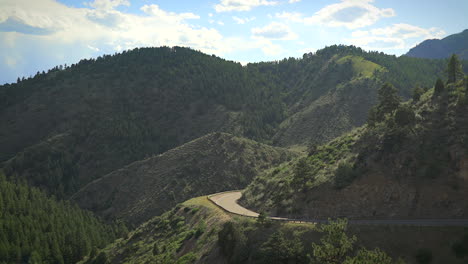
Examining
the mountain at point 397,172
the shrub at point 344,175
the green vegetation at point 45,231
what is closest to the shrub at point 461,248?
the mountain at point 397,172

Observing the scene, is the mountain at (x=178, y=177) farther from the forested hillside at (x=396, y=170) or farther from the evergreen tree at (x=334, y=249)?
the evergreen tree at (x=334, y=249)

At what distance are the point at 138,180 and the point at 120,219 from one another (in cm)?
1725

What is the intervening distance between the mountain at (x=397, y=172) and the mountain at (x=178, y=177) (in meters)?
46.3

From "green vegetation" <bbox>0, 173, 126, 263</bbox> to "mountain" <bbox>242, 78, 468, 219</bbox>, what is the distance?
52.8 m

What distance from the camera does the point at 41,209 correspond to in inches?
4161

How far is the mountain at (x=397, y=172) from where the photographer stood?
136 feet

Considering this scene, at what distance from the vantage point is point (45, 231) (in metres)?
97.4

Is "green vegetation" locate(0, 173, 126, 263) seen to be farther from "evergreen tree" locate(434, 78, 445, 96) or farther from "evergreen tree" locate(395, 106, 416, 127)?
"evergreen tree" locate(434, 78, 445, 96)

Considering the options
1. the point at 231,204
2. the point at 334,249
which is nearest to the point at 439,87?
the point at 334,249

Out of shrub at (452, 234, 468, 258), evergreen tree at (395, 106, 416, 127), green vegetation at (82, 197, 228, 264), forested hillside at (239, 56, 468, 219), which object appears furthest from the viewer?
green vegetation at (82, 197, 228, 264)

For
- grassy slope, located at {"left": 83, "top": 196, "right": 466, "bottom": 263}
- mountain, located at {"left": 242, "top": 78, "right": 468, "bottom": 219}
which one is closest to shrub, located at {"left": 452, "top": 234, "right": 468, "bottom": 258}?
grassy slope, located at {"left": 83, "top": 196, "right": 466, "bottom": 263}

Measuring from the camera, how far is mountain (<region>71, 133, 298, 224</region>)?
10388cm

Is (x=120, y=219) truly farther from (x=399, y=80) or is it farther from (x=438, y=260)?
(x=399, y=80)

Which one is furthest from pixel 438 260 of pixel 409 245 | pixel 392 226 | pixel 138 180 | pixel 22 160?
pixel 22 160
